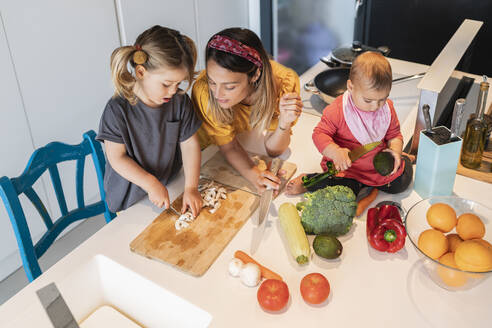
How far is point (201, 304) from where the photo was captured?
991 millimetres

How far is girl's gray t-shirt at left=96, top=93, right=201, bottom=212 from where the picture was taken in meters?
1.24

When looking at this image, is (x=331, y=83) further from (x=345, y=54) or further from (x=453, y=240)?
(x=453, y=240)

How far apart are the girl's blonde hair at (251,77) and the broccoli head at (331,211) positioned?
39 centimetres

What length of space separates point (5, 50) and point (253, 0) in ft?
6.18

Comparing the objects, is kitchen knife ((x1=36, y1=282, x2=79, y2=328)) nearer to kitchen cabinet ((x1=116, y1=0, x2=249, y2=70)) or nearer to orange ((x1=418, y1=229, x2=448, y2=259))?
orange ((x1=418, y1=229, x2=448, y2=259))

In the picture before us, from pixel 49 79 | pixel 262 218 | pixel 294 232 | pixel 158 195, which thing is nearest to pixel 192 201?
pixel 158 195

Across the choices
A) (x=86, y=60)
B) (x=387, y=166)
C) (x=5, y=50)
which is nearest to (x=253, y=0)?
(x=86, y=60)

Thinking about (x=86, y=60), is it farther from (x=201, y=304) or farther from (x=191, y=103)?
(x=201, y=304)

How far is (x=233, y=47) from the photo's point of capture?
4.03ft

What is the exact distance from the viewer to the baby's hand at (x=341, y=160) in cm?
117

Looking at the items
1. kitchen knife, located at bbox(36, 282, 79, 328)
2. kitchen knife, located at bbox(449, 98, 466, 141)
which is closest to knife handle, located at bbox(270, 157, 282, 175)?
kitchen knife, located at bbox(449, 98, 466, 141)

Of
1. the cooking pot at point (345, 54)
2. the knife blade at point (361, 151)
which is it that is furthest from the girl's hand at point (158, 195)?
the cooking pot at point (345, 54)

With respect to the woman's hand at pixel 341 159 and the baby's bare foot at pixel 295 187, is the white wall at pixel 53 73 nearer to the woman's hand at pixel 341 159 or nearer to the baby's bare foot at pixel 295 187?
the baby's bare foot at pixel 295 187

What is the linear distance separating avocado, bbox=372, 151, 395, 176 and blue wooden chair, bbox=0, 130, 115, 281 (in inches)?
32.1
